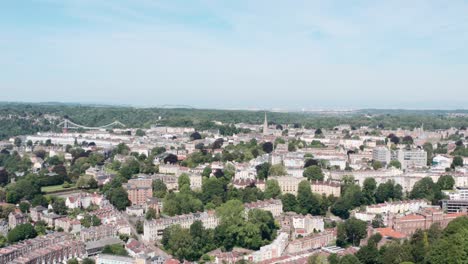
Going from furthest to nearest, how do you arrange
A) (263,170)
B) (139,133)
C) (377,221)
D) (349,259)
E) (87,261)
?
1. (139,133)
2. (263,170)
3. (377,221)
4. (87,261)
5. (349,259)

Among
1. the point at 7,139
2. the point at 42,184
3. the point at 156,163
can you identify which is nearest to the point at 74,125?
the point at 7,139

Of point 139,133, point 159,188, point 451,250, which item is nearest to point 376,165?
point 159,188

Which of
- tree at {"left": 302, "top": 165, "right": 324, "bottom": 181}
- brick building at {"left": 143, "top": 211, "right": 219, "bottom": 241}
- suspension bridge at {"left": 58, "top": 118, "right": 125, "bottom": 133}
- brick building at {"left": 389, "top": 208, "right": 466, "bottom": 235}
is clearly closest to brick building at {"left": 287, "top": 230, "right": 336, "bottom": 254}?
brick building at {"left": 389, "top": 208, "right": 466, "bottom": 235}

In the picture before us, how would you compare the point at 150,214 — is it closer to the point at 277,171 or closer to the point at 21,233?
the point at 21,233

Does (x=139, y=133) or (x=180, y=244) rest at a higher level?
(x=139, y=133)

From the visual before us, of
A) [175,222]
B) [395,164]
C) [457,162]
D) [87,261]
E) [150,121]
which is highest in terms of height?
[150,121]

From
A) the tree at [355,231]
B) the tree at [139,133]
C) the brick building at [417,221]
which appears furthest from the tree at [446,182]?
the tree at [139,133]

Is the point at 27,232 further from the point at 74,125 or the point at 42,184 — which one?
the point at 74,125
